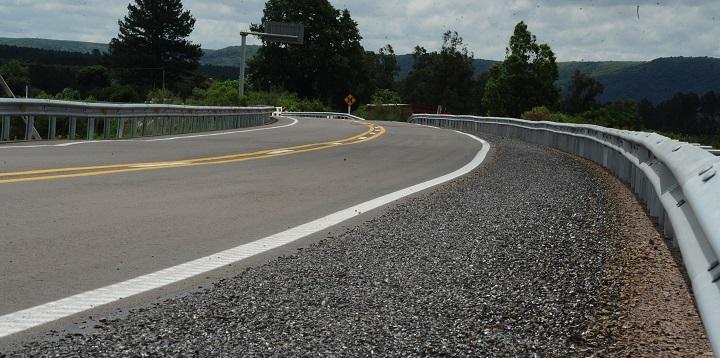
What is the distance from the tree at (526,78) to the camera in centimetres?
12425

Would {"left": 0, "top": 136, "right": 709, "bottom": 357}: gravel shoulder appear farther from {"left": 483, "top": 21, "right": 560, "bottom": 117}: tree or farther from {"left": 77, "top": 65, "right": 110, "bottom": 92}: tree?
{"left": 77, "top": 65, "right": 110, "bottom": 92}: tree

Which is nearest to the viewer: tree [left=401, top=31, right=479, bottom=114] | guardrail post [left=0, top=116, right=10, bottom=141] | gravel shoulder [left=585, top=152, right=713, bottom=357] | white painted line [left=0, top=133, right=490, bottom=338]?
gravel shoulder [left=585, top=152, right=713, bottom=357]

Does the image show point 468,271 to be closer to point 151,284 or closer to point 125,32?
point 151,284

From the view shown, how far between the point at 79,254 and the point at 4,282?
1.14 meters

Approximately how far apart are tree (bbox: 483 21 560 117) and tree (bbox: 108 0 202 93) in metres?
40.9

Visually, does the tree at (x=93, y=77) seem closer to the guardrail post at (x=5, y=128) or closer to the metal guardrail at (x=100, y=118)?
the metal guardrail at (x=100, y=118)

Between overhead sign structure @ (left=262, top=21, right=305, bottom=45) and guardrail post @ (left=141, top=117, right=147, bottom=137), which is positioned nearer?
guardrail post @ (left=141, top=117, right=147, bottom=137)

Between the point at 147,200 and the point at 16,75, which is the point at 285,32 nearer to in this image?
the point at 147,200

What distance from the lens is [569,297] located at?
5.47 meters

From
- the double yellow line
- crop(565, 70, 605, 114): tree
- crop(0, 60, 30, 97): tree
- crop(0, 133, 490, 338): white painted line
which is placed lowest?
crop(0, 133, 490, 338): white painted line

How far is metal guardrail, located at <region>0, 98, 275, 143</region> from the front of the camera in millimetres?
20469

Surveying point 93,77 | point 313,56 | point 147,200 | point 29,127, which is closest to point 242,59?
point 313,56

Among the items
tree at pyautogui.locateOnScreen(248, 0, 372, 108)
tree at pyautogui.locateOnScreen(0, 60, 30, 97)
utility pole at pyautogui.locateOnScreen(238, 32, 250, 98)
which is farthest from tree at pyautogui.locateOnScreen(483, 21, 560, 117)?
tree at pyautogui.locateOnScreen(0, 60, 30, 97)

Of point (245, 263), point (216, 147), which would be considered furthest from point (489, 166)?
point (245, 263)
